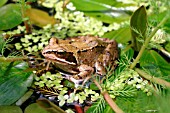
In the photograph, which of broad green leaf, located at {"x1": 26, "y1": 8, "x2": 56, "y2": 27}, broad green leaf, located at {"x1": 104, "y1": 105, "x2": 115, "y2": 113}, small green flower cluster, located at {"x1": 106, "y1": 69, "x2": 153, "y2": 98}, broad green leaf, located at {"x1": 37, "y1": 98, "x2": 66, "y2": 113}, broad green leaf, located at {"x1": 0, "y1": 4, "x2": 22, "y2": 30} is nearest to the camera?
broad green leaf, located at {"x1": 37, "y1": 98, "x2": 66, "y2": 113}

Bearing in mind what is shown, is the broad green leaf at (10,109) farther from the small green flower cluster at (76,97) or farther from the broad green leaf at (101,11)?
the broad green leaf at (101,11)

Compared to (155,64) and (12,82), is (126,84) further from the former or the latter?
(12,82)

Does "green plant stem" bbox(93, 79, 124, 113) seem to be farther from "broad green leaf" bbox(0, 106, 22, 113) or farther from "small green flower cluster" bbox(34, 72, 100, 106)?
"broad green leaf" bbox(0, 106, 22, 113)

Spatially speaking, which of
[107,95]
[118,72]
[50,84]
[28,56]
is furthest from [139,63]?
[28,56]

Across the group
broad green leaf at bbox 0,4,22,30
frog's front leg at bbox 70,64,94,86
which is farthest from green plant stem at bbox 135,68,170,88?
broad green leaf at bbox 0,4,22,30

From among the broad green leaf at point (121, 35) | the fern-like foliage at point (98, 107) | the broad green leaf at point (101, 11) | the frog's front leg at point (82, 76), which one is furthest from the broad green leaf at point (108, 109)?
the broad green leaf at point (101, 11)
